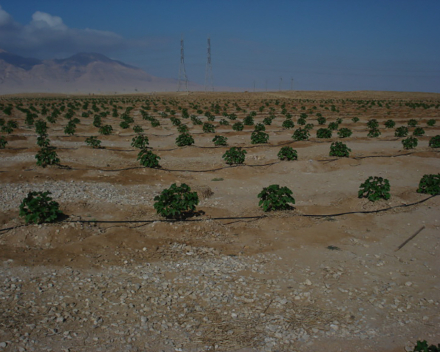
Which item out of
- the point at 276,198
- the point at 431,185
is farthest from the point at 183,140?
the point at 431,185

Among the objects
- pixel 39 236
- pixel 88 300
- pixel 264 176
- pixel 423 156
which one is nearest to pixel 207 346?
pixel 88 300

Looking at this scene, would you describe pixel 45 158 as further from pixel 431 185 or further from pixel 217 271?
pixel 431 185

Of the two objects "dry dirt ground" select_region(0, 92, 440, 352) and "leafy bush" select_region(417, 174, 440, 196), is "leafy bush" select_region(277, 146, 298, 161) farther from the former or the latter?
"leafy bush" select_region(417, 174, 440, 196)

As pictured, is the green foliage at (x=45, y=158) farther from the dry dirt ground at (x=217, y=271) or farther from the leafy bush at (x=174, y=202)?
the leafy bush at (x=174, y=202)

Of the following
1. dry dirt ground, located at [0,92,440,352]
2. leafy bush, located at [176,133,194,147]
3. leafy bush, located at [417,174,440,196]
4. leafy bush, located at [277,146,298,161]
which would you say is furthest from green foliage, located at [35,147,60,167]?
leafy bush, located at [417,174,440,196]

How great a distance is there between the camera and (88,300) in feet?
17.5

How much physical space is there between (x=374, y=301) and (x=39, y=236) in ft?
20.8

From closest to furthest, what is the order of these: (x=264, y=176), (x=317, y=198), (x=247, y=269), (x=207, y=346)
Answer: (x=207, y=346)
(x=247, y=269)
(x=317, y=198)
(x=264, y=176)

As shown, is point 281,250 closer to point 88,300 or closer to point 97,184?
point 88,300

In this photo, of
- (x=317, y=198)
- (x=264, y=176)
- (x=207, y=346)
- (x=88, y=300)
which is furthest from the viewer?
(x=264, y=176)

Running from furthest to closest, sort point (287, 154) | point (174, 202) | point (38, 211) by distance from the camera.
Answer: point (287, 154), point (174, 202), point (38, 211)

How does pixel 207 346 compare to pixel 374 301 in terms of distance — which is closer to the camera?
pixel 207 346

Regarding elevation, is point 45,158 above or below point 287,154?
above

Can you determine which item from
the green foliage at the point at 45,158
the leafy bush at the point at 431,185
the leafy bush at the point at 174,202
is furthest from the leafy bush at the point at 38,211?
the leafy bush at the point at 431,185
